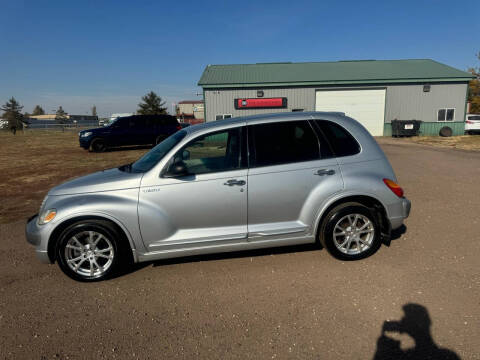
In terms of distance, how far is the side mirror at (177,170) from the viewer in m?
3.35

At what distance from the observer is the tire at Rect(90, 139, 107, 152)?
635 inches

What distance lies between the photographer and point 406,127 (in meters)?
22.2

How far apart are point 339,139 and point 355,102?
21171 millimetres

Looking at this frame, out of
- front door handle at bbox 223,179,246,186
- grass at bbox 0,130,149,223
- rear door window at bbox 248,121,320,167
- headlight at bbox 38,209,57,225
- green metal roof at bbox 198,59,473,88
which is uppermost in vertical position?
green metal roof at bbox 198,59,473,88

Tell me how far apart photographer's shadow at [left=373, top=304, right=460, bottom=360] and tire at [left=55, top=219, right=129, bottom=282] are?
8.88ft

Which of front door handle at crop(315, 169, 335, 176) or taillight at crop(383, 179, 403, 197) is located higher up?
front door handle at crop(315, 169, 335, 176)

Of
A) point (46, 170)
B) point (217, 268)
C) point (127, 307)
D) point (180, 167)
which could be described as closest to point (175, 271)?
point (217, 268)

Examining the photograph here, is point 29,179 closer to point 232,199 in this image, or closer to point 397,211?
point 232,199

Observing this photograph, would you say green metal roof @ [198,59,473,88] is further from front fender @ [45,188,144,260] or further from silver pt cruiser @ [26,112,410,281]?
front fender @ [45,188,144,260]

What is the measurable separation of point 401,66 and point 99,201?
2833 cm

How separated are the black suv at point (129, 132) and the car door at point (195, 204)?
13.6m

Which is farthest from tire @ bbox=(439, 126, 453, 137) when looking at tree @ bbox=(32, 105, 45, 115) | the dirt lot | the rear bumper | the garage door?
tree @ bbox=(32, 105, 45, 115)

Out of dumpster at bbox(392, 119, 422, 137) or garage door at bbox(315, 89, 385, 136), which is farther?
garage door at bbox(315, 89, 385, 136)

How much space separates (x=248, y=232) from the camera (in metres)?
3.58
